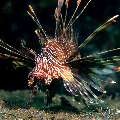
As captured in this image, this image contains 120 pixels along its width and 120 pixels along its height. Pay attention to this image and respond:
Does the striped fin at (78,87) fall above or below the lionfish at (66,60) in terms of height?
below

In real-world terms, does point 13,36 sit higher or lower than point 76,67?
higher

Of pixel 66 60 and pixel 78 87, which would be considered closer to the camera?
pixel 78 87

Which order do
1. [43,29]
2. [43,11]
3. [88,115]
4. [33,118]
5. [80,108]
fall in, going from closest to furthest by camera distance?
[33,118] → [88,115] → [43,29] → [80,108] → [43,11]

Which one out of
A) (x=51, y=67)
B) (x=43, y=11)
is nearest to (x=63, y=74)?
(x=51, y=67)

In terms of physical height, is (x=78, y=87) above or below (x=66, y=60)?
below

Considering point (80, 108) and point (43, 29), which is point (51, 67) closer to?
point (43, 29)

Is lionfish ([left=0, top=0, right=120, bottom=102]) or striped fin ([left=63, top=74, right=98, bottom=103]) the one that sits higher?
lionfish ([left=0, top=0, right=120, bottom=102])

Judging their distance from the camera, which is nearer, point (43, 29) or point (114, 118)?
point (114, 118)

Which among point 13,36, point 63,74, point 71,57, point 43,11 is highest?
point 43,11
